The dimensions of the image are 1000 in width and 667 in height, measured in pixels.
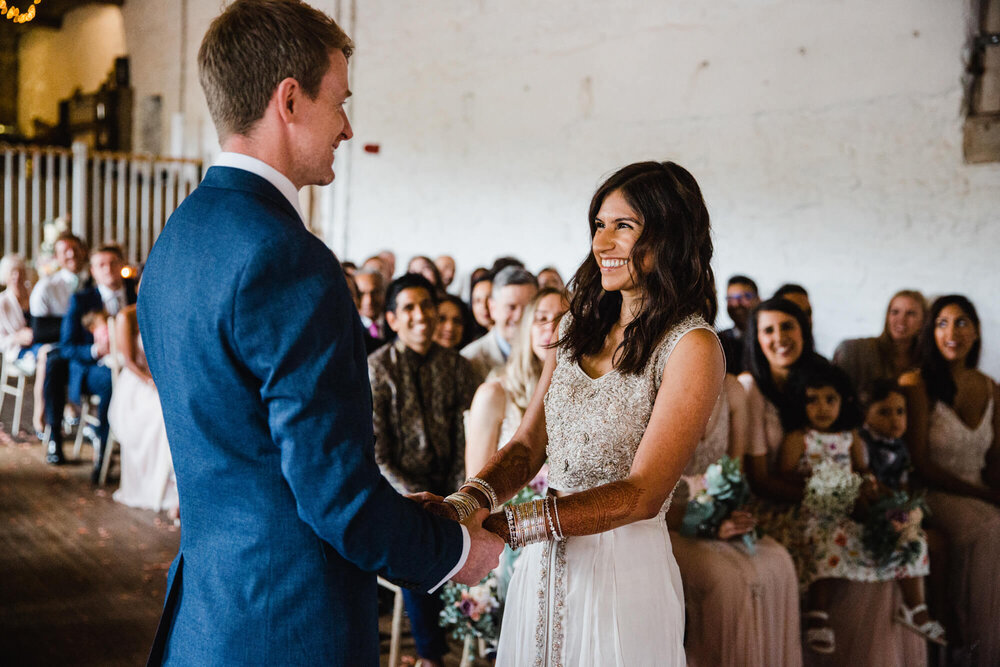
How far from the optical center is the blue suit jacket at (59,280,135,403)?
643cm

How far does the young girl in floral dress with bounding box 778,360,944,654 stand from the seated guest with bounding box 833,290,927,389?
1828 millimetres

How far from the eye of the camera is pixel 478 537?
1590mm

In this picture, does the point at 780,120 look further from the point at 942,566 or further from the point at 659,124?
the point at 942,566

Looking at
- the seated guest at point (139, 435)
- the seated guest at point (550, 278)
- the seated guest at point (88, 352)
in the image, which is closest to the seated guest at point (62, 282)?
the seated guest at point (88, 352)

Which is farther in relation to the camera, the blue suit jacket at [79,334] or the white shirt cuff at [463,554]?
the blue suit jacket at [79,334]

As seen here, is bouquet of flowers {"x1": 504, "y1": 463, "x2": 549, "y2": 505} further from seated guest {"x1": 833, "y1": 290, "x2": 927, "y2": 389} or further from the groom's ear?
seated guest {"x1": 833, "y1": 290, "x2": 927, "y2": 389}

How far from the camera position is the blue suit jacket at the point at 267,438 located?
1.26 m

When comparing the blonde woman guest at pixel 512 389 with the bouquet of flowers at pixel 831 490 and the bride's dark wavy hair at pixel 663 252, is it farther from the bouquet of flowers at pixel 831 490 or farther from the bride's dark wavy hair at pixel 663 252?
the bride's dark wavy hair at pixel 663 252

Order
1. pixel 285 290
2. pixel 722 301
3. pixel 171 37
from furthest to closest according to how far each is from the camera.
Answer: pixel 171 37 < pixel 722 301 < pixel 285 290

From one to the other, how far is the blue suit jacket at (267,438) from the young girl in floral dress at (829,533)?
7.81 feet

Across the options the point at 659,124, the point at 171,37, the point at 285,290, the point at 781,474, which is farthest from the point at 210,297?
the point at 171,37

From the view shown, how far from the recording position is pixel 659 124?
279 inches

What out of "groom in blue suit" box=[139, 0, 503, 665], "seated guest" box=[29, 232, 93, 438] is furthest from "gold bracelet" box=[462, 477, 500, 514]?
"seated guest" box=[29, 232, 93, 438]

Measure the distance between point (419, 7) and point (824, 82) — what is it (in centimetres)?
496
